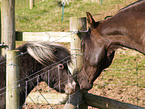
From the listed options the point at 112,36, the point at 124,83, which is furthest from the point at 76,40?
the point at 124,83

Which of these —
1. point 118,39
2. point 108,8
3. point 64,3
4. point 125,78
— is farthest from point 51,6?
point 118,39

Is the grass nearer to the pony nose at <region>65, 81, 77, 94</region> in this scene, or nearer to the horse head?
the pony nose at <region>65, 81, 77, 94</region>

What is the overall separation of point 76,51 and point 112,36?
25.6 inches

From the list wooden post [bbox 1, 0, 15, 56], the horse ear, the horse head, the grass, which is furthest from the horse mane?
the grass

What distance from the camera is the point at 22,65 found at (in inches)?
118

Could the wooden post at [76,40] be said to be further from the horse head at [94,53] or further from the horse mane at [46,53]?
the horse head at [94,53]

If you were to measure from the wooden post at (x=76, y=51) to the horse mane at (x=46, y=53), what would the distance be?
0.58 ft

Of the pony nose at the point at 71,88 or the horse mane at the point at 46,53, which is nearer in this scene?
the pony nose at the point at 71,88

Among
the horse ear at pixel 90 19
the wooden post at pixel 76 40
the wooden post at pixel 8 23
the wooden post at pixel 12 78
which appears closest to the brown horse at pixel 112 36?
the horse ear at pixel 90 19

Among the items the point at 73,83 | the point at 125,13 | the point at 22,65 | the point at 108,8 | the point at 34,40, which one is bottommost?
the point at 73,83

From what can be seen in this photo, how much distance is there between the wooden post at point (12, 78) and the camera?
2.04 meters

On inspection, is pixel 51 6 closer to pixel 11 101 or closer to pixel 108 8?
pixel 108 8

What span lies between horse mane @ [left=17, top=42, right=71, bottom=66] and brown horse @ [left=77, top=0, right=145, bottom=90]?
62cm

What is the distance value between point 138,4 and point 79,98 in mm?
Answer: 1392
